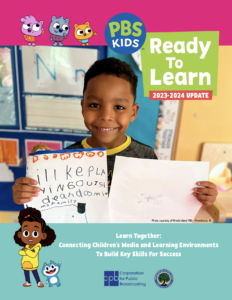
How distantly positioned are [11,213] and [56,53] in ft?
2.13

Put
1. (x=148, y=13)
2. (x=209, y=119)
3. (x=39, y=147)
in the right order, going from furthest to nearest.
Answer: (x=39, y=147)
(x=209, y=119)
(x=148, y=13)

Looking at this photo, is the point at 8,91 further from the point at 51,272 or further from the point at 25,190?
the point at 51,272

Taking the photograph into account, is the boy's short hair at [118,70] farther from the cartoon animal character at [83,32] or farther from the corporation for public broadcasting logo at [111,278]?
the corporation for public broadcasting logo at [111,278]

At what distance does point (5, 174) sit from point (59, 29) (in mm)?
600

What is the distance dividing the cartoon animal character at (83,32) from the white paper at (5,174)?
1.92 feet

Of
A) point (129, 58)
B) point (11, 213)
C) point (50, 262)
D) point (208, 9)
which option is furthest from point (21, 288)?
point (208, 9)

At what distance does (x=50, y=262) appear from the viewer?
498 millimetres

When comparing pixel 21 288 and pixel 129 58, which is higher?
pixel 129 58

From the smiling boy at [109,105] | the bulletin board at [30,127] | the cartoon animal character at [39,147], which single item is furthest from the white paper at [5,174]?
the smiling boy at [109,105]

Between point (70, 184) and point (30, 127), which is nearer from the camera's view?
point (70, 184)

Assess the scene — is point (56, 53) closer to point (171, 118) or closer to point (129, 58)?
point (129, 58)

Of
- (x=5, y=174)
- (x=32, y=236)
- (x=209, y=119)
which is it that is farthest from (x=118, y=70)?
(x=5, y=174)

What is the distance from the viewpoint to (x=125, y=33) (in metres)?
0.45

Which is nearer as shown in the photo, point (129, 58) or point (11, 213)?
point (129, 58)
